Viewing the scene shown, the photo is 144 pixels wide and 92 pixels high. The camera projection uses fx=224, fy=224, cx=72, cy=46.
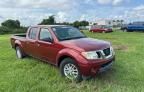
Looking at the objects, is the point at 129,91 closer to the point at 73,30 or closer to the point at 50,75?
the point at 50,75

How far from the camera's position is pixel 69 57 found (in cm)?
662

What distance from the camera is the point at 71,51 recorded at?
21.3ft

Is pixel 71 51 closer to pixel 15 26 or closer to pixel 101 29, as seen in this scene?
pixel 101 29

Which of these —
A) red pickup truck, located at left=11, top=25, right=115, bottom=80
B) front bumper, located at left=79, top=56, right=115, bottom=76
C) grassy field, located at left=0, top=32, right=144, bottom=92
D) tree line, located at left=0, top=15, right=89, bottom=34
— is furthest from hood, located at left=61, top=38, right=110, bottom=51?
tree line, located at left=0, top=15, right=89, bottom=34

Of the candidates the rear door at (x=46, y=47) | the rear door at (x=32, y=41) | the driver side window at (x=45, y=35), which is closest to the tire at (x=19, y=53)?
the rear door at (x=32, y=41)

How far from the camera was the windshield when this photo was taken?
7375 mm

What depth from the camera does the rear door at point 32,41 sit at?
8.37 meters

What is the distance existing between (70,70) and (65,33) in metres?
1.55

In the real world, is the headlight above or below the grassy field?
above

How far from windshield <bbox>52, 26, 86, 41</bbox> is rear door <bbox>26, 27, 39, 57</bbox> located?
106cm

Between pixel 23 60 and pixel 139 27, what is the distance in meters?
28.8

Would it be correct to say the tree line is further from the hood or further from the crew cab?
the hood

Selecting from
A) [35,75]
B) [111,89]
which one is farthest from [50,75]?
[111,89]

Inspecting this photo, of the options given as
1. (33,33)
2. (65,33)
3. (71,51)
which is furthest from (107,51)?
(33,33)
